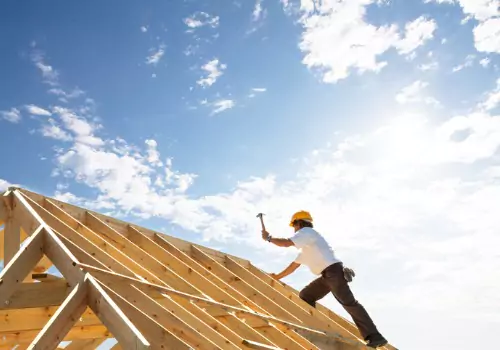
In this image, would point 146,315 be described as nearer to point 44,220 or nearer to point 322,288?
point 44,220

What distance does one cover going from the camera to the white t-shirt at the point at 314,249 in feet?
27.0

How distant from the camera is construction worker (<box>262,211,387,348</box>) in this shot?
26.6ft

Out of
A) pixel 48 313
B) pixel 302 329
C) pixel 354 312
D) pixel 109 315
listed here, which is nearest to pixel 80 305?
pixel 109 315

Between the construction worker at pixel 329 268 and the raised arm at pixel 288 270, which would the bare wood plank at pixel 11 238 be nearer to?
the construction worker at pixel 329 268

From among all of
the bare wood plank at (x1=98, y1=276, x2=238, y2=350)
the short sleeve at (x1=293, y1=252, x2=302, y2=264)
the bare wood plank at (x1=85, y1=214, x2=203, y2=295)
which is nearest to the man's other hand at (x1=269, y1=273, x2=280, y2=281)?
the short sleeve at (x1=293, y1=252, x2=302, y2=264)

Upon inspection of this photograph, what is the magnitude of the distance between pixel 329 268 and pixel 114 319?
377 cm

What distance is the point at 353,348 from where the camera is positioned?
27.0 feet

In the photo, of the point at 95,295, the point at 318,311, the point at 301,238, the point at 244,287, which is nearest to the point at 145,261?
the point at 95,295

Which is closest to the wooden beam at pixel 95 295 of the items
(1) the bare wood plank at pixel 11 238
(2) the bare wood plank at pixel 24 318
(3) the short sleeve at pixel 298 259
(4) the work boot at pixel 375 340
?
(1) the bare wood plank at pixel 11 238

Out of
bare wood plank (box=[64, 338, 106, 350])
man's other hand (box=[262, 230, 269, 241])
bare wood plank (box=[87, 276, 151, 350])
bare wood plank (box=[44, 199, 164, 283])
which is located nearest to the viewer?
bare wood plank (box=[87, 276, 151, 350])

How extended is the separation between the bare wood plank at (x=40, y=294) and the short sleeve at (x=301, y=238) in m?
3.47

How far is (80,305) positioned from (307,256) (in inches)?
148

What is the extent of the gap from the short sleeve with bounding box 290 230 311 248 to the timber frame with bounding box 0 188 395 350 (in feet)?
3.19

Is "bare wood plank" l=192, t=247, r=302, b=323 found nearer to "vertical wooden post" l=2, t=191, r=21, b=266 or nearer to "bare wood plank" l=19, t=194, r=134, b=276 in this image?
"bare wood plank" l=19, t=194, r=134, b=276
